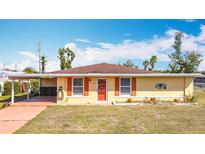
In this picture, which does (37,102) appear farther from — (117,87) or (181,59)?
(181,59)

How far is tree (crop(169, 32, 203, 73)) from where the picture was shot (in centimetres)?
3728

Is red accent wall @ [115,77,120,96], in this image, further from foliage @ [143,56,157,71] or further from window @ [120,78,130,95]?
foliage @ [143,56,157,71]

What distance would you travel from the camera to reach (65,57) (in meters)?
41.4

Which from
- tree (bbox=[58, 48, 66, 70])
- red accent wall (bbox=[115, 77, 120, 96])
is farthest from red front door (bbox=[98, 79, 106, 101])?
tree (bbox=[58, 48, 66, 70])

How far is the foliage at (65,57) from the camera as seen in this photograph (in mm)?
40625

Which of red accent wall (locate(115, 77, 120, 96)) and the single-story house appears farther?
red accent wall (locate(115, 77, 120, 96))

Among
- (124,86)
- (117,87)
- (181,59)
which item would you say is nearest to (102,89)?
(117,87)

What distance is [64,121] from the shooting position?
962 centimetres

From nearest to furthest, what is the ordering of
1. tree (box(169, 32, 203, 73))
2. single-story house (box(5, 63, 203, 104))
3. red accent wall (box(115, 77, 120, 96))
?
single-story house (box(5, 63, 203, 104)), red accent wall (box(115, 77, 120, 96)), tree (box(169, 32, 203, 73))

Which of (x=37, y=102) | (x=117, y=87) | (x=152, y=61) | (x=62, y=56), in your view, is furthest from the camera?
(x=152, y=61)

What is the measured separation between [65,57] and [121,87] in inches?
1055

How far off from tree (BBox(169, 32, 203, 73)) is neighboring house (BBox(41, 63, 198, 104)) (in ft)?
70.5
